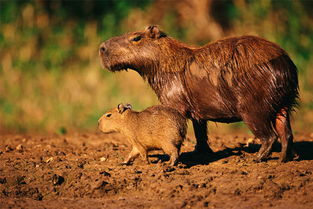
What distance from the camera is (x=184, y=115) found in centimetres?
599

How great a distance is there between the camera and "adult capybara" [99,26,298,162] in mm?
5594

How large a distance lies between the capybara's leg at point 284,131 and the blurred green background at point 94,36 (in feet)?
12.1

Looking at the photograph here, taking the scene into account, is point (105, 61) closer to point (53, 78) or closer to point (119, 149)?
point (119, 149)

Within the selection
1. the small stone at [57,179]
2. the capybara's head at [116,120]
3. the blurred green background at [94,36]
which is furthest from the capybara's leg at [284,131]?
the blurred green background at [94,36]

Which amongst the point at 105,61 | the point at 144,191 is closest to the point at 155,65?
the point at 105,61

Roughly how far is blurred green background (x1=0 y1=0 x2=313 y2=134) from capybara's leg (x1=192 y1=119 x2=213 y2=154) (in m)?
2.97

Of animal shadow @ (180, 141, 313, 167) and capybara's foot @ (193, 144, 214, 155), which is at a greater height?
capybara's foot @ (193, 144, 214, 155)

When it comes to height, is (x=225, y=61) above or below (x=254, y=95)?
above

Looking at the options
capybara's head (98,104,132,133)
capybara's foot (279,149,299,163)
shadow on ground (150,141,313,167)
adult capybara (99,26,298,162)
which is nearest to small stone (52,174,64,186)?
capybara's head (98,104,132,133)

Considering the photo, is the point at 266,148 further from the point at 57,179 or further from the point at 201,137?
the point at 57,179

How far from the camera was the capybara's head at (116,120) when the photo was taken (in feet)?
19.8

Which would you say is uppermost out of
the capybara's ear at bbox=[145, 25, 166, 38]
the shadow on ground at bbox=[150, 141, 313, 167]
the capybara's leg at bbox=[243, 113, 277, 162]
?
the capybara's ear at bbox=[145, 25, 166, 38]

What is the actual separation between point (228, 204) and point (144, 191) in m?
0.85

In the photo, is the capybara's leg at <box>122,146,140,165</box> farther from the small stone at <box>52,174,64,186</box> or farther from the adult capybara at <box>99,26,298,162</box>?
the small stone at <box>52,174,64,186</box>
